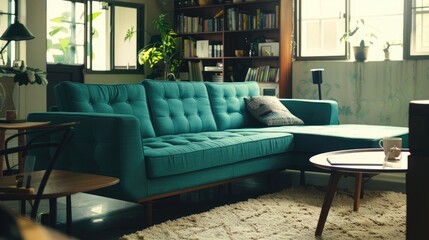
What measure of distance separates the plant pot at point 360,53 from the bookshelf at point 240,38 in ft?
3.07

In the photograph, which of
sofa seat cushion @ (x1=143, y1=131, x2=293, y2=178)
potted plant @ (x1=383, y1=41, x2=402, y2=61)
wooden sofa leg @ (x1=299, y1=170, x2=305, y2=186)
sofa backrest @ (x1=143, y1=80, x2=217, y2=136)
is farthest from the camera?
potted plant @ (x1=383, y1=41, x2=402, y2=61)

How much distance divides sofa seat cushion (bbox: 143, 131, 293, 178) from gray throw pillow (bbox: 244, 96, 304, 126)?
0.56m

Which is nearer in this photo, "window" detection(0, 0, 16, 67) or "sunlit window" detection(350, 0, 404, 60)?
"sunlit window" detection(350, 0, 404, 60)

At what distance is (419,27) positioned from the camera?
20.6 feet

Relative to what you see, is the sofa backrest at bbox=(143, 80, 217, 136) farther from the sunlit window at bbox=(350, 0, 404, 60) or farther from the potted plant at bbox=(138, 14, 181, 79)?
the potted plant at bbox=(138, 14, 181, 79)

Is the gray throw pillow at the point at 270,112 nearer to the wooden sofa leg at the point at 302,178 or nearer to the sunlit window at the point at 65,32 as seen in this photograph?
the wooden sofa leg at the point at 302,178

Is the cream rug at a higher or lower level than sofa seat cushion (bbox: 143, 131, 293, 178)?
lower

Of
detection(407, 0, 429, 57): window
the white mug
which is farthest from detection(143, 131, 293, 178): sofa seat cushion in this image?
detection(407, 0, 429, 57): window

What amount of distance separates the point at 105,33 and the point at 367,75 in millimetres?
3585

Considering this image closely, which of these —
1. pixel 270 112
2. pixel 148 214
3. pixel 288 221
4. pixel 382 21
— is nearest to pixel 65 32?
pixel 270 112

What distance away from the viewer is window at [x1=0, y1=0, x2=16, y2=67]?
672cm

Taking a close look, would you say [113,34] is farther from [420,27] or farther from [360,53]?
[420,27]

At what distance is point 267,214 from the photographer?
3529 millimetres

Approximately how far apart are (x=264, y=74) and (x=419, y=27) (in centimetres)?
203
